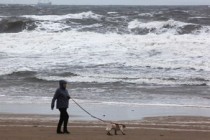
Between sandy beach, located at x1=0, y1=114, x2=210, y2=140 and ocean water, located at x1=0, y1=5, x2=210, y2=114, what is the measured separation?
2.35 metres

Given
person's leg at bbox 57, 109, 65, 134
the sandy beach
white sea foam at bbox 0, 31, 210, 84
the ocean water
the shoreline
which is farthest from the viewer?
white sea foam at bbox 0, 31, 210, 84

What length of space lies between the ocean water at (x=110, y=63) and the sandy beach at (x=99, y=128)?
2350 mm

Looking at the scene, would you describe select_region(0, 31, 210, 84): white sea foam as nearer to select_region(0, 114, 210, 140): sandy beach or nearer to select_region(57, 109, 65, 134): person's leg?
select_region(0, 114, 210, 140): sandy beach

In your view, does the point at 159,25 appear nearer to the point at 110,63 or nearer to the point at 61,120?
the point at 110,63

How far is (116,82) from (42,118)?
272 inches

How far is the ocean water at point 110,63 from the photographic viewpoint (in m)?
15.8

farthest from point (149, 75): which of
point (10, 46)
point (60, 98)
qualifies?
point (10, 46)

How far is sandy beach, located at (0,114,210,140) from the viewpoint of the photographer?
32.1 feet

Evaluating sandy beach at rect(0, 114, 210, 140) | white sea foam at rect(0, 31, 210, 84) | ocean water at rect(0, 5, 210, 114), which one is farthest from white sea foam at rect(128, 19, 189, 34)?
sandy beach at rect(0, 114, 210, 140)

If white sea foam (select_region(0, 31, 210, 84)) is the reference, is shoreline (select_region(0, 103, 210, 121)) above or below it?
above

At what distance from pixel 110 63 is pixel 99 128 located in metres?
12.9

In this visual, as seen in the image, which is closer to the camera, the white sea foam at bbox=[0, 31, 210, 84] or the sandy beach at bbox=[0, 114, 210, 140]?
the sandy beach at bbox=[0, 114, 210, 140]

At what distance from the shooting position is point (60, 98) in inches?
399

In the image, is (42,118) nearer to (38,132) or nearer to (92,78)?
(38,132)
